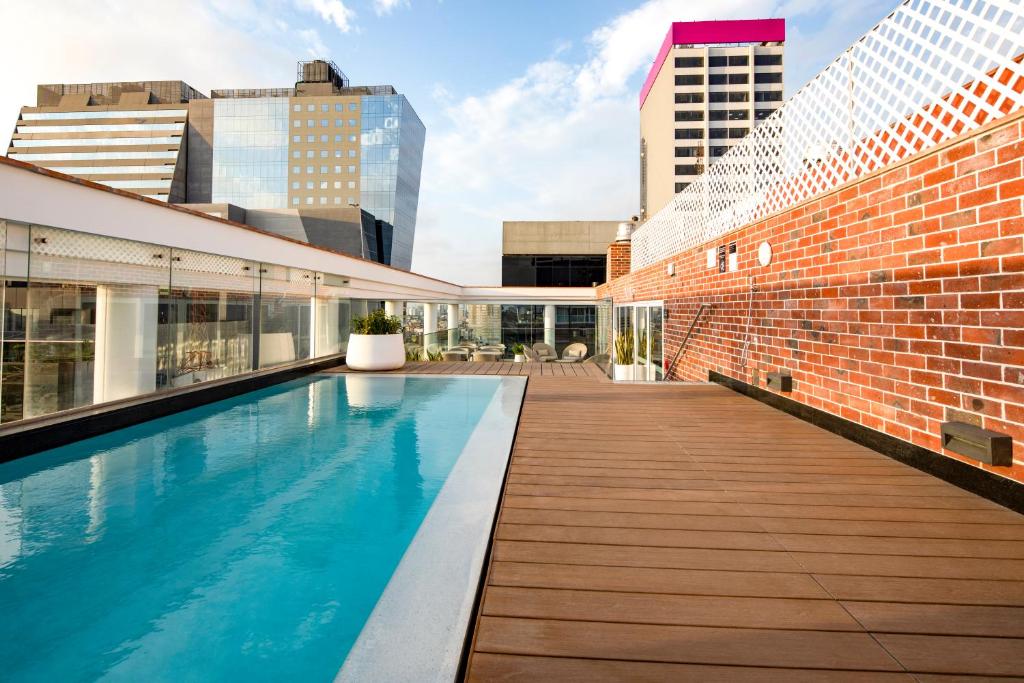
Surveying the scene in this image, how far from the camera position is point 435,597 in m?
1.58

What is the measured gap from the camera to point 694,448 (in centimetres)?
323

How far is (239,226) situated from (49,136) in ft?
218

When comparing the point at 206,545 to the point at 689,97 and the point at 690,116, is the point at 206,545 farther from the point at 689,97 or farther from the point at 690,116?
the point at 689,97

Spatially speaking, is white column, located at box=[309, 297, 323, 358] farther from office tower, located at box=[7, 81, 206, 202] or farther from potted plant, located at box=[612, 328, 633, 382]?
office tower, located at box=[7, 81, 206, 202]

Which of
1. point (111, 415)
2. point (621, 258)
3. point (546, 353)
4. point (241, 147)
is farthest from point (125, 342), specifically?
point (241, 147)

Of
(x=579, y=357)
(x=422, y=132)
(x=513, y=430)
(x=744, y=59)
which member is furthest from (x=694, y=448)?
(x=422, y=132)

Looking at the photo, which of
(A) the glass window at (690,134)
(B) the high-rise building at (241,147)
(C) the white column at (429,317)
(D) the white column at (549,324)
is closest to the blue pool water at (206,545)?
(D) the white column at (549,324)

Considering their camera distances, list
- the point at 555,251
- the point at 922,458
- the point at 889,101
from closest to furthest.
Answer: the point at 922,458 < the point at 889,101 < the point at 555,251

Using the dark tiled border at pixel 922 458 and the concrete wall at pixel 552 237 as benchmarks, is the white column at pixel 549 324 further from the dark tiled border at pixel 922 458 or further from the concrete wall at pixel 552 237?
the concrete wall at pixel 552 237

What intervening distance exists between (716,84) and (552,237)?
2502 cm

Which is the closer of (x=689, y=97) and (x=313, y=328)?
(x=313, y=328)

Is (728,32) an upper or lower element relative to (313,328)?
upper

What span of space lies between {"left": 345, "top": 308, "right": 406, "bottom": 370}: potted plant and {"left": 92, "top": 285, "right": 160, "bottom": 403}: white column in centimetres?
334

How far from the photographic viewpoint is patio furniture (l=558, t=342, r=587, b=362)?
12784 millimetres
